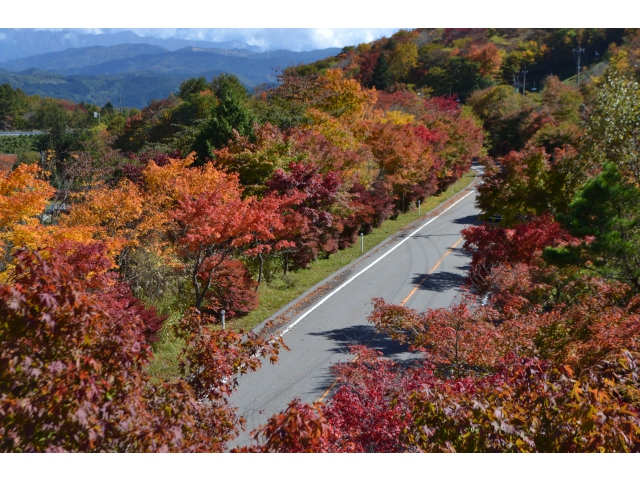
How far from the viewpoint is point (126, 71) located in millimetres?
181875

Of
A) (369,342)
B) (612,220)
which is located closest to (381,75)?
(369,342)

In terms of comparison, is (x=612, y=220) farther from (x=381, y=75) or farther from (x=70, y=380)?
(x=381, y=75)

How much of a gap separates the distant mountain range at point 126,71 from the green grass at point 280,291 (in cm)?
11700

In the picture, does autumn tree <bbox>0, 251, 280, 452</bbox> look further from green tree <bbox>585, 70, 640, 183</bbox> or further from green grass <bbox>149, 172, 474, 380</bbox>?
green tree <bbox>585, 70, 640, 183</bbox>

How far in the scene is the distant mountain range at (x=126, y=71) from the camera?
143 metres

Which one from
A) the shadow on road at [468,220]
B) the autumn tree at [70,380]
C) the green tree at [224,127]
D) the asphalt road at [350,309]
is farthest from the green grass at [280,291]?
the green tree at [224,127]

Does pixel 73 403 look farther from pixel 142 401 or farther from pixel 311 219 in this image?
pixel 311 219

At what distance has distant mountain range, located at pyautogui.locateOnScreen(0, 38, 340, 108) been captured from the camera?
14300cm

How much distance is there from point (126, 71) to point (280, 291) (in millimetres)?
191563

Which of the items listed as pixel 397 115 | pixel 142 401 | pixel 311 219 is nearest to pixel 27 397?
pixel 142 401

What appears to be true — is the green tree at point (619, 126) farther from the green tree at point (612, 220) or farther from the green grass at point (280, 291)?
the green grass at point (280, 291)

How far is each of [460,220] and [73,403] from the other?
30546 mm

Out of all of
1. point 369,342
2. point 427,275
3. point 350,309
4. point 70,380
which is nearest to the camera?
point 70,380

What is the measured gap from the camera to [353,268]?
70.6 ft
